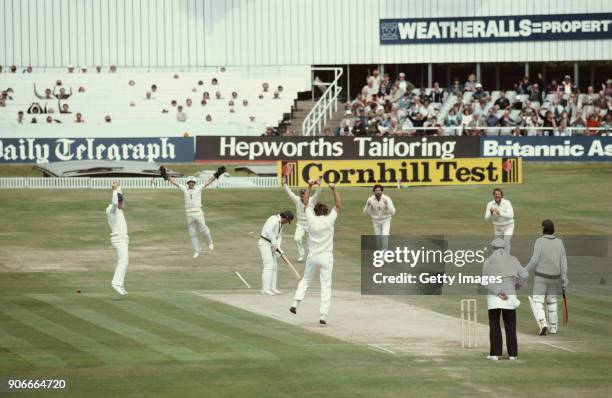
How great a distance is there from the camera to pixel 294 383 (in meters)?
16.5

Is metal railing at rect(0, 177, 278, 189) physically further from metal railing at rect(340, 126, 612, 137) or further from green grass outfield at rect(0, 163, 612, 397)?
metal railing at rect(340, 126, 612, 137)

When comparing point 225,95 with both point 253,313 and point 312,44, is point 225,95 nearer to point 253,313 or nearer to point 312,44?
point 312,44

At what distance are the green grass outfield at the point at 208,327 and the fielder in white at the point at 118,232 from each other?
376 millimetres

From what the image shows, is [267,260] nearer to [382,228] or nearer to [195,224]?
[382,228]

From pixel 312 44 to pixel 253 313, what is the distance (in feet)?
127

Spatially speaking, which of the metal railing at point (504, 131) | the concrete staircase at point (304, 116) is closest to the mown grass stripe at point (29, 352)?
the metal railing at point (504, 131)

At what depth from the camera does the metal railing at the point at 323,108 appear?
54344 mm

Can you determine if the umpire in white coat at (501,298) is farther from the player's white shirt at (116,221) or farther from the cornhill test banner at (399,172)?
the cornhill test banner at (399,172)

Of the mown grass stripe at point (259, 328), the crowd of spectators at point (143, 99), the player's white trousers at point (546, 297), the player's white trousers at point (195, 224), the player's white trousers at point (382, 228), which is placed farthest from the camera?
the crowd of spectators at point (143, 99)

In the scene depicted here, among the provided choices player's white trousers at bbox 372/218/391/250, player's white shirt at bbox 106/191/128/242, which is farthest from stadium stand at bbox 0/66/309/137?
player's white shirt at bbox 106/191/128/242

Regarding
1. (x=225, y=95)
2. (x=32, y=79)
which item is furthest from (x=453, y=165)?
(x=32, y=79)

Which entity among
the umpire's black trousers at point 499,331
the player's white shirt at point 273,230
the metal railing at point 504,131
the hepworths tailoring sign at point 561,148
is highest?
the metal railing at point 504,131

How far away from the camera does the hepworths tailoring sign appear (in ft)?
161

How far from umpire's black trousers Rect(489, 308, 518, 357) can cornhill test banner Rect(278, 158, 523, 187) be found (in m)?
24.7
